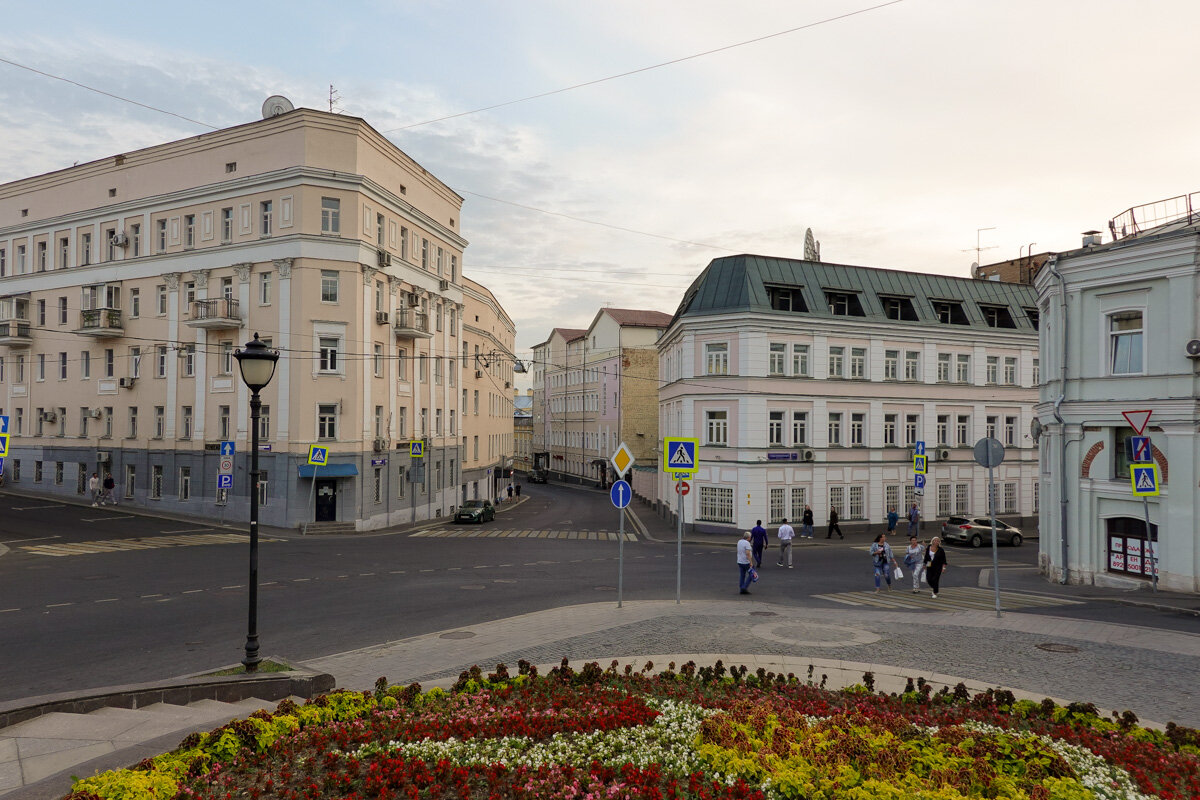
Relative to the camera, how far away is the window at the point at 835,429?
133 feet

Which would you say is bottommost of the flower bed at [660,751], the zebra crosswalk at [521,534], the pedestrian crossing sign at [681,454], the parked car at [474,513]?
the zebra crosswalk at [521,534]

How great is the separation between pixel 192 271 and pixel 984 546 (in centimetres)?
4163

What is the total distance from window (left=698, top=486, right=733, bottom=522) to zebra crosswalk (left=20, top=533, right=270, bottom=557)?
2037 cm

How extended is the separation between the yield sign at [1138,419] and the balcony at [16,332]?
54858 mm

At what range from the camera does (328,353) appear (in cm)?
3738

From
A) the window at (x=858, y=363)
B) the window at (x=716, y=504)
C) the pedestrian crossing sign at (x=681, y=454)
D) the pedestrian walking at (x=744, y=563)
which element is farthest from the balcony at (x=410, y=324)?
the pedestrian crossing sign at (x=681, y=454)

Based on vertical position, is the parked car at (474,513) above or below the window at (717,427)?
below

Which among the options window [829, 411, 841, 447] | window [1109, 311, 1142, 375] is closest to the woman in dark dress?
window [1109, 311, 1142, 375]

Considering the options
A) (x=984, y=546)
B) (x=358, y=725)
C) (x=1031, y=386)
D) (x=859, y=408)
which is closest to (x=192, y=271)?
(x=859, y=408)

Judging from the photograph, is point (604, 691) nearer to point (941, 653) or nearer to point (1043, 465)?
point (941, 653)

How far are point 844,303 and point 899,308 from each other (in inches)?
141

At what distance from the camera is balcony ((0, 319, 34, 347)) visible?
151 ft

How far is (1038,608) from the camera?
62.4 feet

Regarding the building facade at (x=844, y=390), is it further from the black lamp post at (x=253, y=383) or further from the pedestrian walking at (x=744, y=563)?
the black lamp post at (x=253, y=383)
